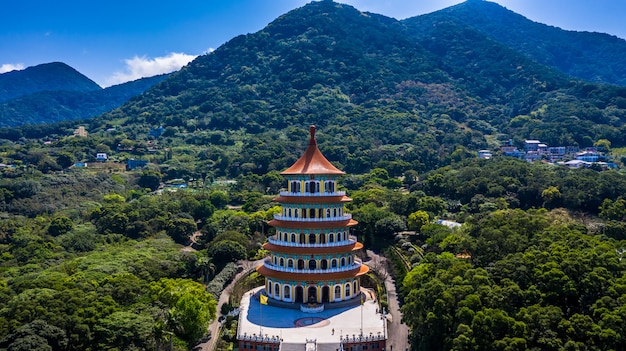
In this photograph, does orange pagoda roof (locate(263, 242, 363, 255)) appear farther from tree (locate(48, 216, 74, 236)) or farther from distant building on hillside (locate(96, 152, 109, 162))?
distant building on hillside (locate(96, 152, 109, 162))

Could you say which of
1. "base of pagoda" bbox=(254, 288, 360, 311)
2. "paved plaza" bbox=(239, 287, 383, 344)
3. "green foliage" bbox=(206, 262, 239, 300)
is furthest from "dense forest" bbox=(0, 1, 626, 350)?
"base of pagoda" bbox=(254, 288, 360, 311)

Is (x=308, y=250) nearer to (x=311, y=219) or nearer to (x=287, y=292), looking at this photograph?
(x=311, y=219)

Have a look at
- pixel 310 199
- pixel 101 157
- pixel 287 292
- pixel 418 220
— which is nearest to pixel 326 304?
pixel 287 292

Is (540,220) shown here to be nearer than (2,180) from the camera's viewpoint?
Yes

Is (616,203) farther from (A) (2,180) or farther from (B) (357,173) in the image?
(A) (2,180)

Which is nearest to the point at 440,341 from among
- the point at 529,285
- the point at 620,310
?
the point at 529,285

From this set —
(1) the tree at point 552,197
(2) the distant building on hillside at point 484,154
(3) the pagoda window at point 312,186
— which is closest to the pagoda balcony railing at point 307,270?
(3) the pagoda window at point 312,186

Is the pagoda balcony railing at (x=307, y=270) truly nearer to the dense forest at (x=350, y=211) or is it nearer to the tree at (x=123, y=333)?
the dense forest at (x=350, y=211)
